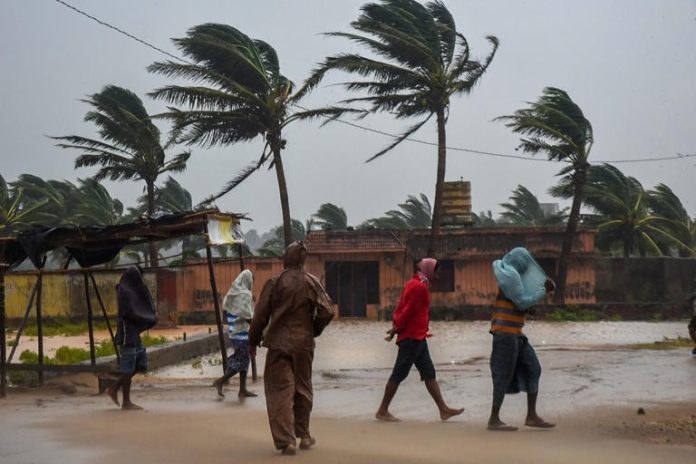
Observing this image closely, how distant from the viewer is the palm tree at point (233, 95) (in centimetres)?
2703

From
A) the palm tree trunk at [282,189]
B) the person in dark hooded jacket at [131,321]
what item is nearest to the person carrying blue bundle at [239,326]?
the person in dark hooded jacket at [131,321]

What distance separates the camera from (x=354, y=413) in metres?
9.45

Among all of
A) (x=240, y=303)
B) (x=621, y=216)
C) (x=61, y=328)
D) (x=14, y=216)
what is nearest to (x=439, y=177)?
(x=621, y=216)

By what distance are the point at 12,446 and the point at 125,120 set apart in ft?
79.4

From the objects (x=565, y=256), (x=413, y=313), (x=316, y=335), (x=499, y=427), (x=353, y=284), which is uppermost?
(x=565, y=256)

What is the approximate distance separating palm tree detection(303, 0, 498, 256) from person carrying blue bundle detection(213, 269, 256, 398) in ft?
59.7

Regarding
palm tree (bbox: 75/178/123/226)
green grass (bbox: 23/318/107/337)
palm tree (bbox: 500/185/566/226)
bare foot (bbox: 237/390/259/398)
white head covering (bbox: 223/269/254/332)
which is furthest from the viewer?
palm tree (bbox: 500/185/566/226)

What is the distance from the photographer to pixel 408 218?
5581 cm

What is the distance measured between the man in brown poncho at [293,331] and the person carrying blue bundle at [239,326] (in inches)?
139

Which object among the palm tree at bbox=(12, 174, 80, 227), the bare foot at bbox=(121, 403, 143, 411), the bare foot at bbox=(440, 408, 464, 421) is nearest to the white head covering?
the bare foot at bbox=(121, 403, 143, 411)

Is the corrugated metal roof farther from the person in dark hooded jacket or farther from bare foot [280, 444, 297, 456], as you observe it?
bare foot [280, 444, 297, 456]

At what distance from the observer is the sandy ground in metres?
7.00

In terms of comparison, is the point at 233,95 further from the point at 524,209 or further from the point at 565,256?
the point at 524,209

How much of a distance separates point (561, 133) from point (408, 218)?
24195mm
